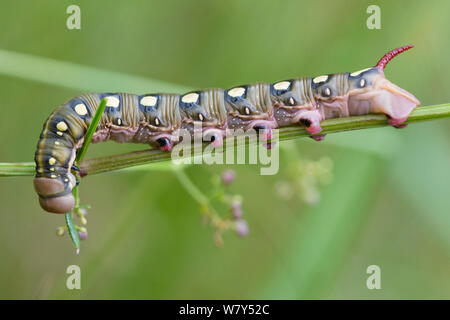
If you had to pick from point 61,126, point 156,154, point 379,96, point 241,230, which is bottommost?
point 241,230

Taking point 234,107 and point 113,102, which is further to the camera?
point 234,107

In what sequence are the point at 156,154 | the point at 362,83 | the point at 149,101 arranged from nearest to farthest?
the point at 156,154
the point at 362,83
the point at 149,101

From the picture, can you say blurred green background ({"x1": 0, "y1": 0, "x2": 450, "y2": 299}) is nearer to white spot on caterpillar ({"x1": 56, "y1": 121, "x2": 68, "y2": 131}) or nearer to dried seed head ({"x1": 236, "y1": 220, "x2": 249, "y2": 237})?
dried seed head ({"x1": 236, "y1": 220, "x2": 249, "y2": 237})

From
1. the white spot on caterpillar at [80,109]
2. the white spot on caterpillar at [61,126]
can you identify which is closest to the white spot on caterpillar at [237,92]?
the white spot on caterpillar at [80,109]

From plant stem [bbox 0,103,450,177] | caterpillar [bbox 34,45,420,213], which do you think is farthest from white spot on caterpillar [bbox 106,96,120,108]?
plant stem [bbox 0,103,450,177]

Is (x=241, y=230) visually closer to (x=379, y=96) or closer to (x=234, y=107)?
(x=234, y=107)

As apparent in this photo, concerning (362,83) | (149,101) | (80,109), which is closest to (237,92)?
(149,101)

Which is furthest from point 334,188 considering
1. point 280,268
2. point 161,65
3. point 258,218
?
point 161,65
